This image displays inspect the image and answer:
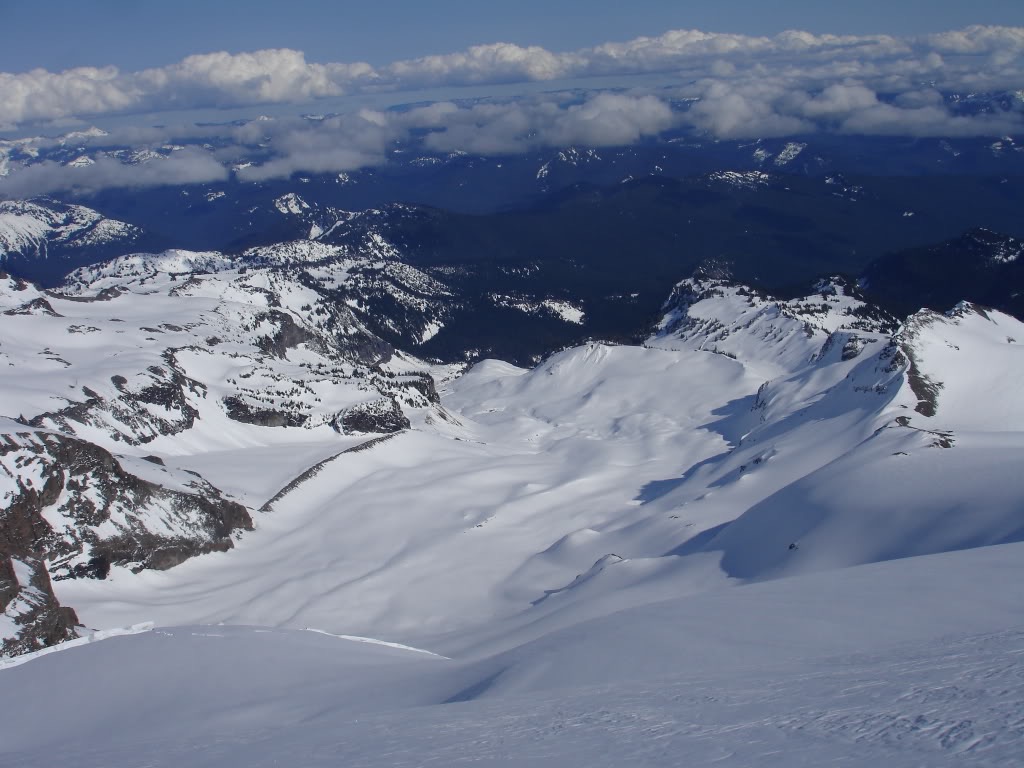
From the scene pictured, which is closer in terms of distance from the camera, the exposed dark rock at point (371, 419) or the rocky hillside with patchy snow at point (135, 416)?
the rocky hillside with patchy snow at point (135, 416)

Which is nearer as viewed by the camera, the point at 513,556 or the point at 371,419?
the point at 513,556

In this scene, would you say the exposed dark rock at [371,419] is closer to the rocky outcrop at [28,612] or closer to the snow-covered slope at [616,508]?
the snow-covered slope at [616,508]

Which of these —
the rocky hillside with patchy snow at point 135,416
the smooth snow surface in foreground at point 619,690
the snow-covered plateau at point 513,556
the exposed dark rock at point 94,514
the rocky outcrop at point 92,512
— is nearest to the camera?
the smooth snow surface in foreground at point 619,690

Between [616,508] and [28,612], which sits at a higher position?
[28,612]

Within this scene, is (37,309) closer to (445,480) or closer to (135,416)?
(135,416)

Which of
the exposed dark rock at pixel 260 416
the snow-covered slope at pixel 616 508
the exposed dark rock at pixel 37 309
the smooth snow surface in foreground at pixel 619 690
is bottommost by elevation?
the snow-covered slope at pixel 616 508

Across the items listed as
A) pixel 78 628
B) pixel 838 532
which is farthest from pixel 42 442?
pixel 838 532

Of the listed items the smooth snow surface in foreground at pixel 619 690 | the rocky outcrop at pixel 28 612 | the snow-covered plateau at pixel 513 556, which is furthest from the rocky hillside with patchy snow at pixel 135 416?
the smooth snow surface in foreground at pixel 619 690

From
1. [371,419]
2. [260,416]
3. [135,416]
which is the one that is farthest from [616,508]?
[135,416]
